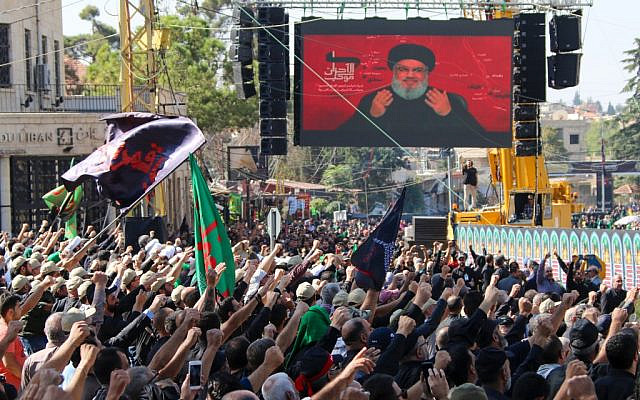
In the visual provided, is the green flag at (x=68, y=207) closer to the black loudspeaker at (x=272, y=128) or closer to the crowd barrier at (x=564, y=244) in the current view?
the black loudspeaker at (x=272, y=128)

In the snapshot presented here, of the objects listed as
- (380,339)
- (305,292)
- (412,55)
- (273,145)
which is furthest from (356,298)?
(412,55)

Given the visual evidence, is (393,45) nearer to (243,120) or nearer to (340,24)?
(340,24)

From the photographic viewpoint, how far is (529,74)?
2981cm

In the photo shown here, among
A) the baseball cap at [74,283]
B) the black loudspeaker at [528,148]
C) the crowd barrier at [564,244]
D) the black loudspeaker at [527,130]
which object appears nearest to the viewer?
the baseball cap at [74,283]

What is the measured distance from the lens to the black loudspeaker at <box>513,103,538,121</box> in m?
29.8

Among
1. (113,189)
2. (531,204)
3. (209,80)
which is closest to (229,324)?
(113,189)

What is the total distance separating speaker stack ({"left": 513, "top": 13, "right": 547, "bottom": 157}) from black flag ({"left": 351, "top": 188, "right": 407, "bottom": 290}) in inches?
707

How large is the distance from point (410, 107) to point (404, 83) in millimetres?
636

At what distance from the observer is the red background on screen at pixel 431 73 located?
29.7m

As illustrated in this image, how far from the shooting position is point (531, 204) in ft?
112

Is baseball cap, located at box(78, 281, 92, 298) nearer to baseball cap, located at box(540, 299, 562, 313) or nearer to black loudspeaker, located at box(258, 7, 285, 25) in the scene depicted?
baseball cap, located at box(540, 299, 562, 313)

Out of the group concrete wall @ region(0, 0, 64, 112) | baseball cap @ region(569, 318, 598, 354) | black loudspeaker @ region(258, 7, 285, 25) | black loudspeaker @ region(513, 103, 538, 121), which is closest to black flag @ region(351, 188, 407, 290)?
baseball cap @ region(569, 318, 598, 354)

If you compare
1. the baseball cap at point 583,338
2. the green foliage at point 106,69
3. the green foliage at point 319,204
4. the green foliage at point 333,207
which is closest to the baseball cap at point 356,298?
the baseball cap at point 583,338

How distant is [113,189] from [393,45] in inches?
697
